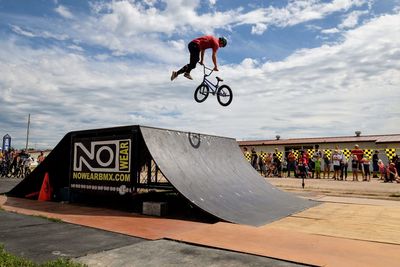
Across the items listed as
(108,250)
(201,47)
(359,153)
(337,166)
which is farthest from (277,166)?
(108,250)

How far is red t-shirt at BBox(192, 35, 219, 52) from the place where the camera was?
385 inches

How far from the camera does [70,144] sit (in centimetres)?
1094

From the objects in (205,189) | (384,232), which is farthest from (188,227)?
(384,232)

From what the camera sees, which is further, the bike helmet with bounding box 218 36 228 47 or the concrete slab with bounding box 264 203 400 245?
the bike helmet with bounding box 218 36 228 47

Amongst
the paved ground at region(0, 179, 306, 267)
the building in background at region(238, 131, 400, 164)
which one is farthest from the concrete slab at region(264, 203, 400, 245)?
the building in background at region(238, 131, 400, 164)

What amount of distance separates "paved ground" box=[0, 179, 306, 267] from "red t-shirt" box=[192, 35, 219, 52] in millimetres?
5865

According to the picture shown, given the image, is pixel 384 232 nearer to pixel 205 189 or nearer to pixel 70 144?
pixel 205 189

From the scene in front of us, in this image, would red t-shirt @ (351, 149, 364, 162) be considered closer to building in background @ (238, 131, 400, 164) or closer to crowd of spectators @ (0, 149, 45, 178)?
building in background @ (238, 131, 400, 164)

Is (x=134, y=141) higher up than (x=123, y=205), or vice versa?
(x=134, y=141)

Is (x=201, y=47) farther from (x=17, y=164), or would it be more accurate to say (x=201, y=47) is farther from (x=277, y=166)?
(x=17, y=164)

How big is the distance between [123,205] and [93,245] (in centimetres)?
469

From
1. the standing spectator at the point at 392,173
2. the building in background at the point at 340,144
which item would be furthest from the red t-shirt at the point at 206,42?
the building in background at the point at 340,144

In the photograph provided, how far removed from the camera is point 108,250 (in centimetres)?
496

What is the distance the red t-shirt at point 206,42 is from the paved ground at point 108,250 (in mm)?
5865
